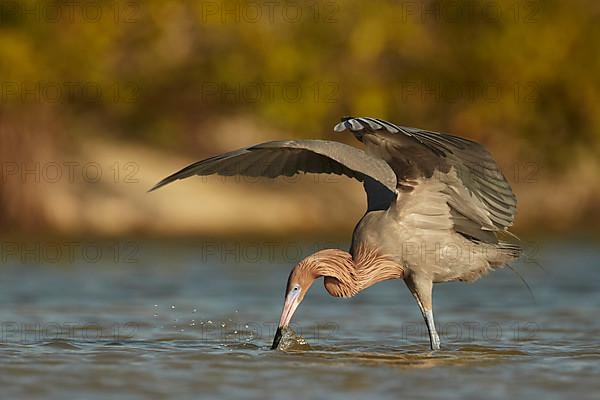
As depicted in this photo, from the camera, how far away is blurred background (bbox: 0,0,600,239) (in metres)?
19.7

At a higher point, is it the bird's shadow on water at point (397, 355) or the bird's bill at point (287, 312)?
Answer: the bird's bill at point (287, 312)

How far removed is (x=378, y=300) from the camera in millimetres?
12812

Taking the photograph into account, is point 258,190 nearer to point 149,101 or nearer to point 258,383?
point 149,101

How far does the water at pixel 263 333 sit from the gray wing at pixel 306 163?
1130mm

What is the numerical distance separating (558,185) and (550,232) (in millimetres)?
1647

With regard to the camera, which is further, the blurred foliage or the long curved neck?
the blurred foliage

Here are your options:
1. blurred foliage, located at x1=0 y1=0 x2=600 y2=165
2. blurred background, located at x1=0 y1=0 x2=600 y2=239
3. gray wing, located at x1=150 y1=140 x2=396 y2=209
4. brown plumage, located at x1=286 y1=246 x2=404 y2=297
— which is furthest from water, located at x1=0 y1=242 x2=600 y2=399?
blurred foliage, located at x1=0 y1=0 x2=600 y2=165

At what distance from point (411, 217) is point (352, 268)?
52 centimetres

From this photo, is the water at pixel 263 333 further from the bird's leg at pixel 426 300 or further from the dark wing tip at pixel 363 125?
the dark wing tip at pixel 363 125

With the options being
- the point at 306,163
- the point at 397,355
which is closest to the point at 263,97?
the point at 306,163

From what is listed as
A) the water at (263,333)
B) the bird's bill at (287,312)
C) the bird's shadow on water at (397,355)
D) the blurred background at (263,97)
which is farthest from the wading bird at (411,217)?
the blurred background at (263,97)

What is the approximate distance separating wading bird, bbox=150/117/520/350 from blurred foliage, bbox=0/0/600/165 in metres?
11.5

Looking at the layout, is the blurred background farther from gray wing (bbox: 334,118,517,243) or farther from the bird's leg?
the bird's leg

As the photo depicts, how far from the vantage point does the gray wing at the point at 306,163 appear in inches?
337
